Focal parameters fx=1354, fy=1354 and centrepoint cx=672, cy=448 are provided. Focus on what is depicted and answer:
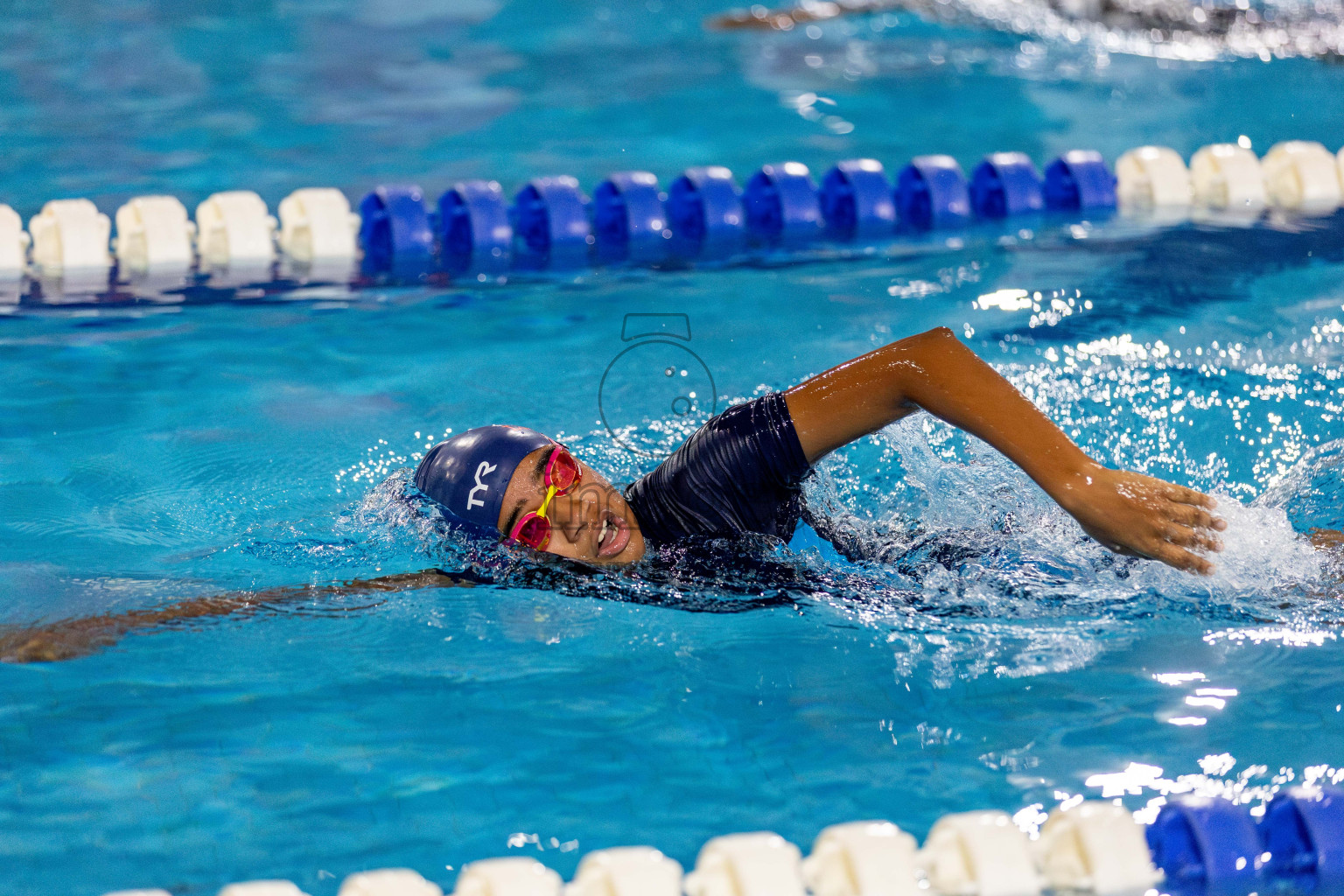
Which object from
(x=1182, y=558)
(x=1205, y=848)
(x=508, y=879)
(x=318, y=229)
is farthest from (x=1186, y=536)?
(x=318, y=229)

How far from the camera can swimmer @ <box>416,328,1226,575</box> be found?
7.93ft

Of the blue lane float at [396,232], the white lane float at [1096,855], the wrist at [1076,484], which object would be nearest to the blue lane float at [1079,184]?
the blue lane float at [396,232]

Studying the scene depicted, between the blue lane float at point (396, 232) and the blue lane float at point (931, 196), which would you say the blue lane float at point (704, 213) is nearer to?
the blue lane float at point (931, 196)

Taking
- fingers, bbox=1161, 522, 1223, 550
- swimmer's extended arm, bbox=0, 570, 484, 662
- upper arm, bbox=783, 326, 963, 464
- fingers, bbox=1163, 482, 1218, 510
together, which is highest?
upper arm, bbox=783, 326, 963, 464

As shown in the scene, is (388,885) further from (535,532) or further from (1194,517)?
(1194,517)

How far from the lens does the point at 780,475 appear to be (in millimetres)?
2984

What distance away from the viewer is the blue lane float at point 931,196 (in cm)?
588

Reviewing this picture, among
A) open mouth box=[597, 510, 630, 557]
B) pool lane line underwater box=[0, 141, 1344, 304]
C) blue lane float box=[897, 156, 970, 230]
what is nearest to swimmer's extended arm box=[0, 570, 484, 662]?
open mouth box=[597, 510, 630, 557]

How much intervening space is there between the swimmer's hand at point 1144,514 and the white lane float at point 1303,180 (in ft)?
13.4

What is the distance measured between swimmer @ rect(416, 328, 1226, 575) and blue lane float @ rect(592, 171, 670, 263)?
8.59ft

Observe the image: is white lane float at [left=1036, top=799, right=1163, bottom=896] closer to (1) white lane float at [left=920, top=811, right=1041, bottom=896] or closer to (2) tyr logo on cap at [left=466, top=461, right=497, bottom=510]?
(1) white lane float at [left=920, top=811, right=1041, bottom=896]

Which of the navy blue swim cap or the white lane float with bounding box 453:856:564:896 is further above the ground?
the navy blue swim cap

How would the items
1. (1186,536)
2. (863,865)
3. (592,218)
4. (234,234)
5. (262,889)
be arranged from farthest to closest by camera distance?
(592,218)
(234,234)
(1186,536)
(863,865)
(262,889)

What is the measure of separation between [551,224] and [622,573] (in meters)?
2.83
